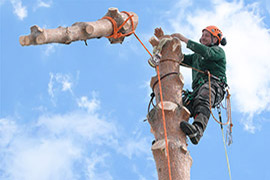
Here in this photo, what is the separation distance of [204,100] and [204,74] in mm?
432

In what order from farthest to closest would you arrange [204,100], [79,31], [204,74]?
[204,74], [204,100], [79,31]

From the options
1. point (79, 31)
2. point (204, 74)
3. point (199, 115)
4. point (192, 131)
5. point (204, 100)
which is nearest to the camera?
point (79, 31)

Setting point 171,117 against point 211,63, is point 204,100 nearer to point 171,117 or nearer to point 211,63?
point 211,63

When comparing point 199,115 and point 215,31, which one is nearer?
point 199,115

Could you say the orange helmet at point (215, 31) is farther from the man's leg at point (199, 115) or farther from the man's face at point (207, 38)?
the man's leg at point (199, 115)

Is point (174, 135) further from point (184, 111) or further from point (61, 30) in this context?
point (61, 30)

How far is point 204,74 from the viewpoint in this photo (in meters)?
5.87

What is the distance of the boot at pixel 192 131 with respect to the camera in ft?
16.0

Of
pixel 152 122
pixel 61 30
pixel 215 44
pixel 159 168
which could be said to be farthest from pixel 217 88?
pixel 61 30

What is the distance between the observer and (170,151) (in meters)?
4.70

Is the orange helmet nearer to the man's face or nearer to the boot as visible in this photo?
the man's face

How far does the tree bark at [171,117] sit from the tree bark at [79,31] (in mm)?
486

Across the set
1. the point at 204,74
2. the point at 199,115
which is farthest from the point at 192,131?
the point at 204,74

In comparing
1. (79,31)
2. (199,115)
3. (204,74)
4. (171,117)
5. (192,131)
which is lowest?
(192,131)
